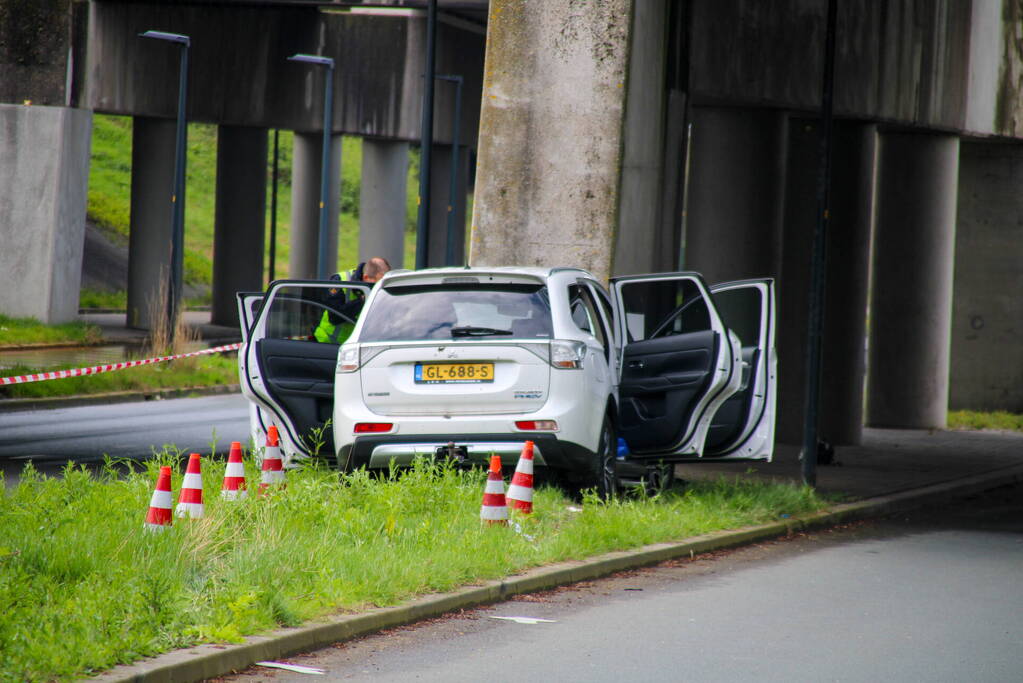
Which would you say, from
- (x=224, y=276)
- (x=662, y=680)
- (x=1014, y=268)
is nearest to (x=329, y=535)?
(x=662, y=680)

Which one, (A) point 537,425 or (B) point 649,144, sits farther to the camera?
(B) point 649,144

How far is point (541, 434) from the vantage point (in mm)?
11125

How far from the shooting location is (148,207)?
41.1 metres

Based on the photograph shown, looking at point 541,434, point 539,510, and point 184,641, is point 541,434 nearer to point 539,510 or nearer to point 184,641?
point 539,510

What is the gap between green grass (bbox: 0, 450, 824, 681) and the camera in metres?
6.80

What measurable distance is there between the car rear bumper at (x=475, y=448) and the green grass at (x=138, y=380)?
11.7 meters

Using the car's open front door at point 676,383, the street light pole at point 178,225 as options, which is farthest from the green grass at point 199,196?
the car's open front door at point 676,383

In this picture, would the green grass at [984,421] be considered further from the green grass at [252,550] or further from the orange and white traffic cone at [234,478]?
the orange and white traffic cone at [234,478]

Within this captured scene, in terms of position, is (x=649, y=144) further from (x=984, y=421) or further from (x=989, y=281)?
(x=989, y=281)

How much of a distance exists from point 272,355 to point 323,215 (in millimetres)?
25664

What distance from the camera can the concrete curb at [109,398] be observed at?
21.4m

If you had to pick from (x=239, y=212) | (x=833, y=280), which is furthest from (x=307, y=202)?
(x=833, y=280)

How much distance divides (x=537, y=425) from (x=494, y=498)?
1.07 meters

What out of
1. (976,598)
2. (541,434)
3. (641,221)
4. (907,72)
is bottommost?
(976,598)
